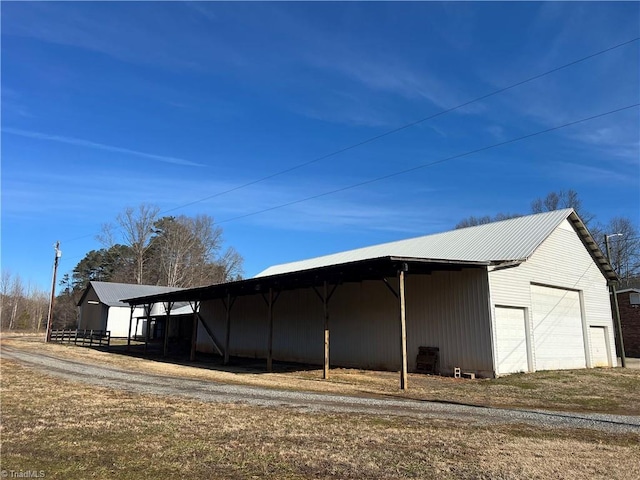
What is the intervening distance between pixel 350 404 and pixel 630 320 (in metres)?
27.5

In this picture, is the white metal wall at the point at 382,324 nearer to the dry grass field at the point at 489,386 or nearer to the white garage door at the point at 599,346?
the dry grass field at the point at 489,386

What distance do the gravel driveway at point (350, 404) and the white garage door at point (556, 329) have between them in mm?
9742

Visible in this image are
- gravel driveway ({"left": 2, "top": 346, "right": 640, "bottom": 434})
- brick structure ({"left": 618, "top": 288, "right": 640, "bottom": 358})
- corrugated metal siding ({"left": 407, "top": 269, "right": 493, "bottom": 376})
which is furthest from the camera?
brick structure ({"left": 618, "top": 288, "right": 640, "bottom": 358})

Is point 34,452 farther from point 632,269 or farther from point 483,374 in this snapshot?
point 632,269

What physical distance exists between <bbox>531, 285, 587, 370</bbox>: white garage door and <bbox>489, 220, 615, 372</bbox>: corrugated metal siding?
19.2 inches

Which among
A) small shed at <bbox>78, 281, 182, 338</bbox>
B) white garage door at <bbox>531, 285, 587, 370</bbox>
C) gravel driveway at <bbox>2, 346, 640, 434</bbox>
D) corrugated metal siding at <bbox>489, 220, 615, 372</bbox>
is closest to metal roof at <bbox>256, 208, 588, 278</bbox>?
corrugated metal siding at <bbox>489, 220, 615, 372</bbox>

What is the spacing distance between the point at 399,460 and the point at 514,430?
2.86 meters

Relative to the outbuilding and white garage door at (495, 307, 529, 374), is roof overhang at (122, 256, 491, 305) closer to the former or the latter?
the outbuilding

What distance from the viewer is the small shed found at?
41312mm

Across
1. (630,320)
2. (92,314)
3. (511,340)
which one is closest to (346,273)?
(511,340)

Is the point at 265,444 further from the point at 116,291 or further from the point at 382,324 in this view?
the point at 116,291

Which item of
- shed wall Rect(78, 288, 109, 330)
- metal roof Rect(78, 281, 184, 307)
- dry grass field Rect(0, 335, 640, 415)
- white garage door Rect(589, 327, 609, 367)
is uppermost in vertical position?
→ metal roof Rect(78, 281, 184, 307)

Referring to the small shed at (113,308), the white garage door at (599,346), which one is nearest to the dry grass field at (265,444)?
the white garage door at (599,346)

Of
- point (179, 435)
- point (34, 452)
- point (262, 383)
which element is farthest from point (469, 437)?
point (262, 383)
